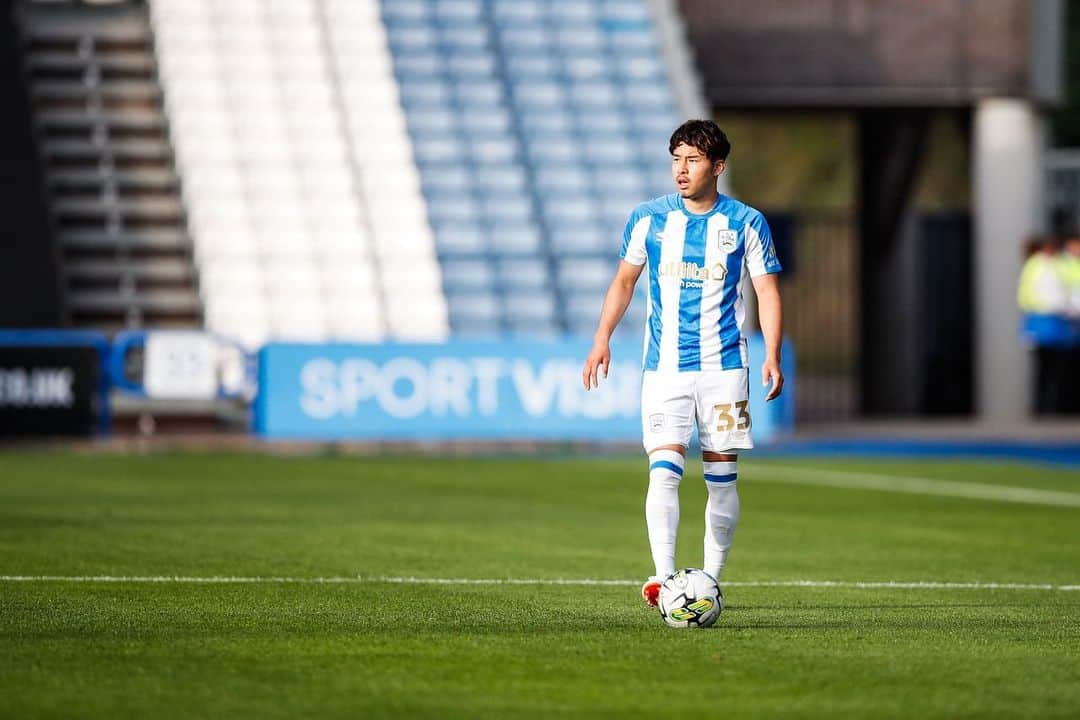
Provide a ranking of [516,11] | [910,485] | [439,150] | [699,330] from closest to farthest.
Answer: [699,330] < [910,485] < [439,150] < [516,11]

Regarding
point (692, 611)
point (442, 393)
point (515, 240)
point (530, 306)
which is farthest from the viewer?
point (515, 240)

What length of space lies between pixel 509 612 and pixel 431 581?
1.24 metres

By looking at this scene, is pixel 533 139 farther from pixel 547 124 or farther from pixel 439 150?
pixel 439 150

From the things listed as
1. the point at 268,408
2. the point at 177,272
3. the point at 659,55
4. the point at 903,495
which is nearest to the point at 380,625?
the point at 903,495

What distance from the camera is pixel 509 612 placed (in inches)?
330

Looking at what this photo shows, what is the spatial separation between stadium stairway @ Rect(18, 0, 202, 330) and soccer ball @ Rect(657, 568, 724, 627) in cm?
1889

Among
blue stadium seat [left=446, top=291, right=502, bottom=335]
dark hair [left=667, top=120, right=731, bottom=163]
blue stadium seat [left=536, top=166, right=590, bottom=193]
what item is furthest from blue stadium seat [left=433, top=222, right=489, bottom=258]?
dark hair [left=667, top=120, right=731, bottom=163]

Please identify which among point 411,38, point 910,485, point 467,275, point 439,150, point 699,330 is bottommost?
point 910,485

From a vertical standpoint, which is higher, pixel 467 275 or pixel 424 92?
pixel 424 92

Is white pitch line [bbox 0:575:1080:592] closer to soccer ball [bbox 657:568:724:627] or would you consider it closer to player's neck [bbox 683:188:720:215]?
soccer ball [bbox 657:568:724:627]

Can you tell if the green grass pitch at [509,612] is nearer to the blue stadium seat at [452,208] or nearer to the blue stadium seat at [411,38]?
the blue stadium seat at [452,208]

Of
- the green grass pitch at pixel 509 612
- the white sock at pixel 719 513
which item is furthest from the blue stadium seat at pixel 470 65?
the white sock at pixel 719 513

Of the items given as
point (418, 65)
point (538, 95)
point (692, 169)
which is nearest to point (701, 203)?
point (692, 169)

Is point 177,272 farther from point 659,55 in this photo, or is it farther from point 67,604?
point 67,604
